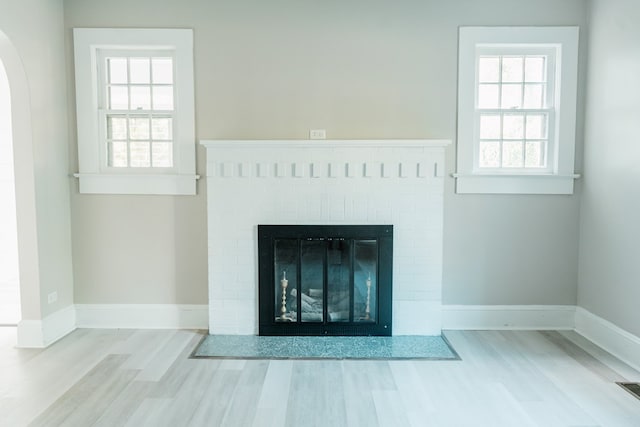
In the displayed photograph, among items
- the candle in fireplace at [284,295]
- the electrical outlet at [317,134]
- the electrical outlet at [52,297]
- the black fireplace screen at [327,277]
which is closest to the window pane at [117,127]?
the electrical outlet at [52,297]

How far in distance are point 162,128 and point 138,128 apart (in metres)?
0.22

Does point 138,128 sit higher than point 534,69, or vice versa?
point 534,69

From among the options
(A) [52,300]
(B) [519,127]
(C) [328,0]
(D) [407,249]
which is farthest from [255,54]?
(A) [52,300]

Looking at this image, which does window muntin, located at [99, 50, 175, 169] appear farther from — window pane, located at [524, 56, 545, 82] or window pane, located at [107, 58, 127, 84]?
window pane, located at [524, 56, 545, 82]

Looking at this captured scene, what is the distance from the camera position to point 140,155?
12.7 ft

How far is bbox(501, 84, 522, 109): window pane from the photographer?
3824mm

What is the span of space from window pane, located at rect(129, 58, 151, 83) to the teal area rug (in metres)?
2.31

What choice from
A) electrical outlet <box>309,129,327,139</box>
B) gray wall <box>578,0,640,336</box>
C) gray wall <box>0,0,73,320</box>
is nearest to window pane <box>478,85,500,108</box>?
gray wall <box>578,0,640,336</box>

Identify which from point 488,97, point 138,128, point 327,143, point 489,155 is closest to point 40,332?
point 138,128

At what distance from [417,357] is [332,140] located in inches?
71.9

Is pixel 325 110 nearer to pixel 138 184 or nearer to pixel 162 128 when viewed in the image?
pixel 162 128

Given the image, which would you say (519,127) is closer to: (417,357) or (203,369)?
(417,357)

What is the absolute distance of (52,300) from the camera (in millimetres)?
3580

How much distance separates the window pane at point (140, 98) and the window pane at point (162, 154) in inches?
13.5
